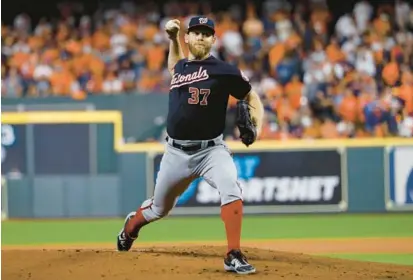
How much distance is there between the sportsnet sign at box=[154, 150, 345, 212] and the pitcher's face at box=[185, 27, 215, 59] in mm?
6298

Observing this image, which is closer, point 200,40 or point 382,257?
point 200,40

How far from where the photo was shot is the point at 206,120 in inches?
232

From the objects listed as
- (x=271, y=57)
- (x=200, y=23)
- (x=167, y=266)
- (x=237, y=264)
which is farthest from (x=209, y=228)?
(x=200, y=23)

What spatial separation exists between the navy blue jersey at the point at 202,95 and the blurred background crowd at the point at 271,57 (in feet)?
21.9

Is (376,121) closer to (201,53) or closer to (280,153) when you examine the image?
(280,153)

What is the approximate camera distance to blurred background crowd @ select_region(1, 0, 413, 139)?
41.7 feet

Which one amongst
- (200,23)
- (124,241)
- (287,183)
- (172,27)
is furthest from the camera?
(287,183)

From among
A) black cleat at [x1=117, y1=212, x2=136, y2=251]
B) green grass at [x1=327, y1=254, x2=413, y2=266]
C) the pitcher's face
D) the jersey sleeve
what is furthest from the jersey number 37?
green grass at [x1=327, y1=254, x2=413, y2=266]

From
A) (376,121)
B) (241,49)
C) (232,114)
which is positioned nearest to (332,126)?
(376,121)

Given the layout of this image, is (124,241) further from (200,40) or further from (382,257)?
(382,257)

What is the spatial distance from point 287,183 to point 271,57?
3.11m

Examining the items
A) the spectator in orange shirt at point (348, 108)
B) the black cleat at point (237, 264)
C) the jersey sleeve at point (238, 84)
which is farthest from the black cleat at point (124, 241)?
the spectator in orange shirt at point (348, 108)

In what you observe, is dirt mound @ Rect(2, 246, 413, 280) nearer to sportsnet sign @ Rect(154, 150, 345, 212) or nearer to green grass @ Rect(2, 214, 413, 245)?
green grass @ Rect(2, 214, 413, 245)

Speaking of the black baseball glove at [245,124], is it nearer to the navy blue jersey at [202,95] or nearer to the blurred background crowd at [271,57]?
the navy blue jersey at [202,95]
